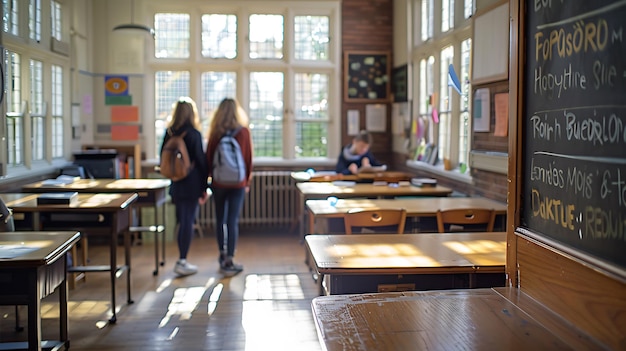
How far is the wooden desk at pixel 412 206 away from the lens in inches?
188

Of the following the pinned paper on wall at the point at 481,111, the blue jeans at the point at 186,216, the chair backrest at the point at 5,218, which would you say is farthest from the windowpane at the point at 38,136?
the pinned paper on wall at the point at 481,111

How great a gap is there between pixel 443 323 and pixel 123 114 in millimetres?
7372

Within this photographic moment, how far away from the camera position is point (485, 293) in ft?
7.13

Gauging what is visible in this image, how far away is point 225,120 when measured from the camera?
609cm

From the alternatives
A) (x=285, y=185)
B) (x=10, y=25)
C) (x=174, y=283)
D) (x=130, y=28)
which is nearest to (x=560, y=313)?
(x=174, y=283)

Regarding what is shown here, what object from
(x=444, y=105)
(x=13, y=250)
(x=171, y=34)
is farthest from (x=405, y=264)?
(x=171, y=34)

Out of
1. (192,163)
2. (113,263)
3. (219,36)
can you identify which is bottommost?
(113,263)

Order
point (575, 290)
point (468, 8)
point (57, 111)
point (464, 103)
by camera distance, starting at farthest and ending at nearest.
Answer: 1. point (57, 111)
2. point (464, 103)
3. point (468, 8)
4. point (575, 290)

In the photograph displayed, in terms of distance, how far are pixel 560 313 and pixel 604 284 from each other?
0.88 ft

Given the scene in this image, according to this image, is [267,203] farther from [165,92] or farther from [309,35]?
[309,35]

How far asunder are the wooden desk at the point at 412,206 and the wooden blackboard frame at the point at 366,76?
359 cm

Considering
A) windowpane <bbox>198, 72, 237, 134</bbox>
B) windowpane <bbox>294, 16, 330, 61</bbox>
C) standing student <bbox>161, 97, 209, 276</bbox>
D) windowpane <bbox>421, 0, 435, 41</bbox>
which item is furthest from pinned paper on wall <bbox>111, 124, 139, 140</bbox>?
windowpane <bbox>421, 0, 435, 41</bbox>

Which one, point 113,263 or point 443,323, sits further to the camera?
point 113,263

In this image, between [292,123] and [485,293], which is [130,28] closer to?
[292,123]
